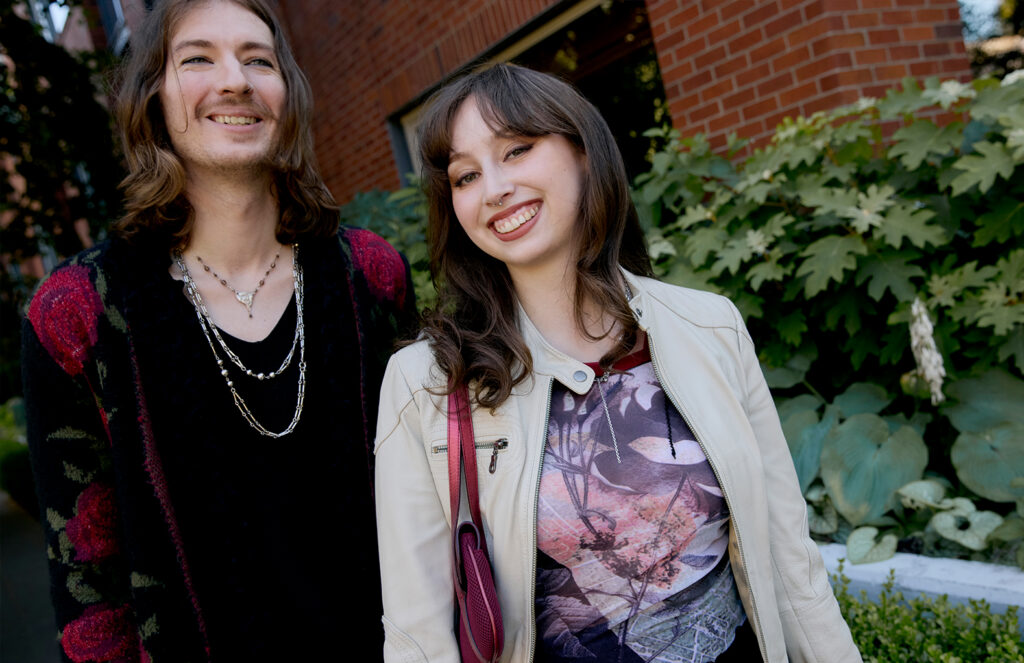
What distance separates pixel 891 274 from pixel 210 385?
246cm

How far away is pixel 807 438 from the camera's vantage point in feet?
9.27

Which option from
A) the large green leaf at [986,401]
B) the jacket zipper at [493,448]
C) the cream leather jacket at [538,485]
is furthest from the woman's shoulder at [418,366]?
the large green leaf at [986,401]

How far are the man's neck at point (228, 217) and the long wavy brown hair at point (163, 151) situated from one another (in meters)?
0.04

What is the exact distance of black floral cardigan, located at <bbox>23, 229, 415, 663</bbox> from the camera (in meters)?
1.51

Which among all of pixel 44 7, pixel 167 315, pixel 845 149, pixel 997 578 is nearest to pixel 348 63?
pixel 44 7

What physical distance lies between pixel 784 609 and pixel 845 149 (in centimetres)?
225

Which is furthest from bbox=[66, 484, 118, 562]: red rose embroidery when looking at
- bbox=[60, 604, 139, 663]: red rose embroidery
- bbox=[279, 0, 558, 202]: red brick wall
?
bbox=[279, 0, 558, 202]: red brick wall

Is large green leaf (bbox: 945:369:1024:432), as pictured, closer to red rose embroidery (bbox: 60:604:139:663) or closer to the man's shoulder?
the man's shoulder

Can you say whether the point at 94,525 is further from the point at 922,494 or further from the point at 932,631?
the point at 922,494

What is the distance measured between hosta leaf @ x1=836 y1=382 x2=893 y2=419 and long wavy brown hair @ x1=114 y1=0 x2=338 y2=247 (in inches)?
88.5

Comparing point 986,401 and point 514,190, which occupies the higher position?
point 514,190

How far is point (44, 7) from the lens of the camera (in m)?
5.22

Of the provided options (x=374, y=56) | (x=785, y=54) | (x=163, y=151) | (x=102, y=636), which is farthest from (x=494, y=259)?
(x=374, y=56)

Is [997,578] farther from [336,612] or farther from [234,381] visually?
[234,381]
